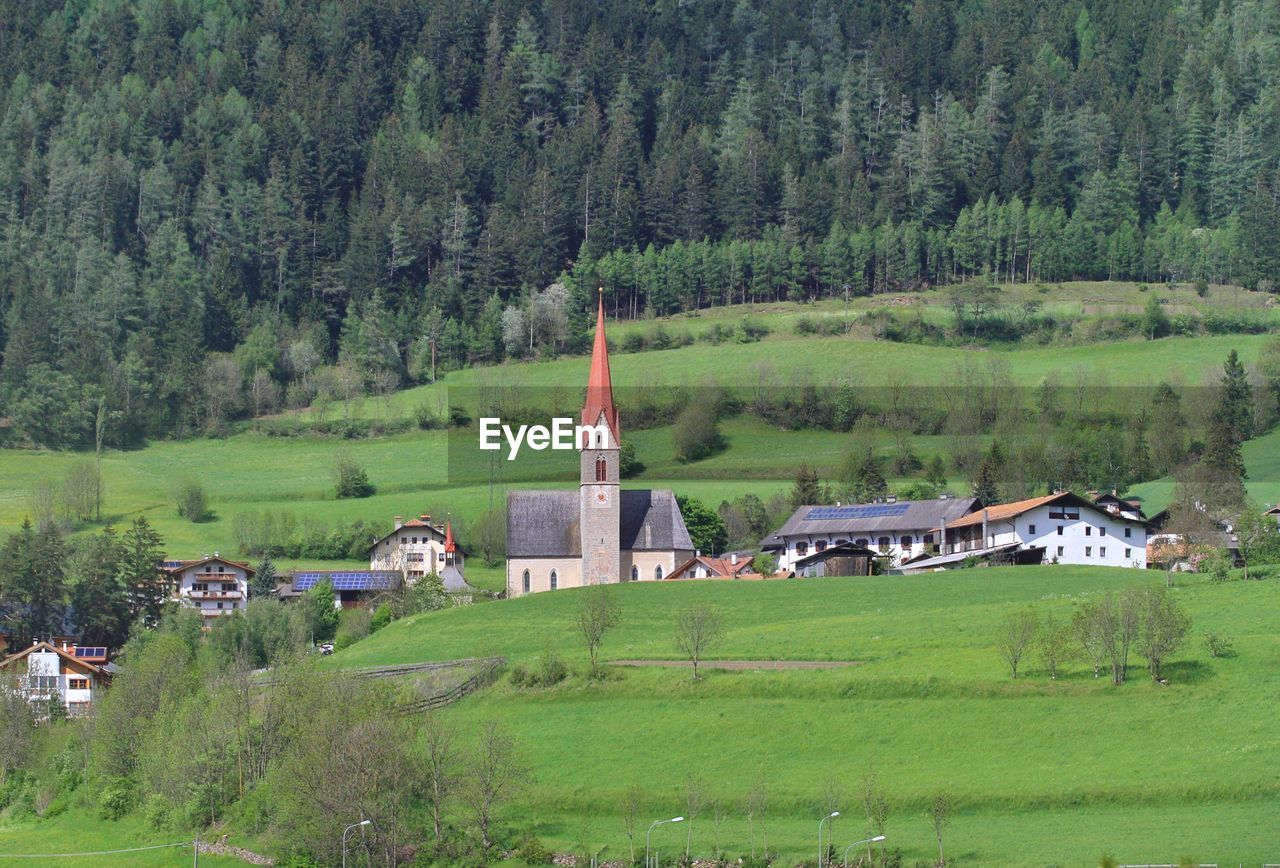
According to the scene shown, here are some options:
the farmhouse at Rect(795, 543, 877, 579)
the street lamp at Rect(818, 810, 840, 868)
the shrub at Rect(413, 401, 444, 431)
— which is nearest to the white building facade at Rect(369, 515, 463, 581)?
the farmhouse at Rect(795, 543, 877, 579)

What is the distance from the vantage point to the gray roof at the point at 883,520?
116375 millimetres

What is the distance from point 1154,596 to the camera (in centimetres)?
7750

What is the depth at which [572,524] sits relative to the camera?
11625 centimetres

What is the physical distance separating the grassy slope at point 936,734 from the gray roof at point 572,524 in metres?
23.4

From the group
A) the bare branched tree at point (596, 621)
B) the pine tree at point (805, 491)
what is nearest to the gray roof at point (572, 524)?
the pine tree at point (805, 491)

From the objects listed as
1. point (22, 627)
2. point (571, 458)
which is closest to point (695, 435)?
point (571, 458)

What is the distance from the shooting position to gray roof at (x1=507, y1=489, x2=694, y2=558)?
378ft

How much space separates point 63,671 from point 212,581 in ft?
57.7

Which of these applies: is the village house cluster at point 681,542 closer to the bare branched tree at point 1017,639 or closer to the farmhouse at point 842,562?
the farmhouse at point 842,562

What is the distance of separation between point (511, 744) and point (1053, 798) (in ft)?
56.2

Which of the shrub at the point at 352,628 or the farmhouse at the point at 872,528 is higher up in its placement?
the farmhouse at the point at 872,528

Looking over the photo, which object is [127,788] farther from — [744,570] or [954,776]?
[744,570]

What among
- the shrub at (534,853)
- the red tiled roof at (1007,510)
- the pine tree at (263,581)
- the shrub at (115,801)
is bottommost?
the shrub at (534,853)

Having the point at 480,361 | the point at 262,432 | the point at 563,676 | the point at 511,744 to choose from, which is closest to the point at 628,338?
the point at 480,361
